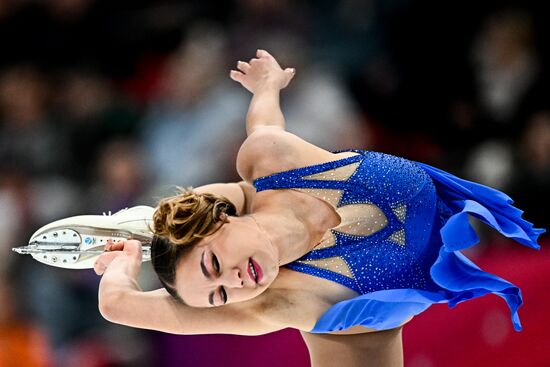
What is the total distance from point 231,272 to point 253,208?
344mm

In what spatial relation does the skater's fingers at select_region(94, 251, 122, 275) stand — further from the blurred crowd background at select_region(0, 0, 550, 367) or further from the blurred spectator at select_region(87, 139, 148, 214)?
the blurred spectator at select_region(87, 139, 148, 214)

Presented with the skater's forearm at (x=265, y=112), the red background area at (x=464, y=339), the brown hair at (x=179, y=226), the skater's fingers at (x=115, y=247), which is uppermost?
the skater's forearm at (x=265, y=112)

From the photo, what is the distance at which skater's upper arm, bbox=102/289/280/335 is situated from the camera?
2705 mm

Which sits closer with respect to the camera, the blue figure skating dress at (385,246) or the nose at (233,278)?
the nose at (233,278)

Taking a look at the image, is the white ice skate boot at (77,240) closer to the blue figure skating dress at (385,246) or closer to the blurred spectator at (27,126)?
the blue figure skating dress at (385,246)

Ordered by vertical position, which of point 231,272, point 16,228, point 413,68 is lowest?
point 16,228

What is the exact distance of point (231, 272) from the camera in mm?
2562

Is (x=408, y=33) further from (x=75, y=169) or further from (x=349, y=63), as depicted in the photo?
(x=75, y=169)

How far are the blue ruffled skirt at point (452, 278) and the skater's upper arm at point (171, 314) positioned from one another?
0.24 metres

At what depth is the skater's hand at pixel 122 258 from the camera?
2.80 m

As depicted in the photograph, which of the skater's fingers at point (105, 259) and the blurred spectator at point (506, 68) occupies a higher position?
the blurred spectator at point (506, 68)

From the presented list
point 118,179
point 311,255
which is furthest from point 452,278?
point 118,179

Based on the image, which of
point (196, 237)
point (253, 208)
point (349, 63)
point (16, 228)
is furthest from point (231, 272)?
point (349, 63)

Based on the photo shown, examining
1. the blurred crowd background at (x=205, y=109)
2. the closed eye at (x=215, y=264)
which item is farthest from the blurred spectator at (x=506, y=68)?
the closed eye at (x=215, y=264)
